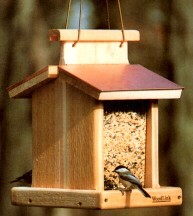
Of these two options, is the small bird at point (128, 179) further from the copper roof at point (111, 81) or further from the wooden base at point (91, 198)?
the copper roof at point (111, 81)

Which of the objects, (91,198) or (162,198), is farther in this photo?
(162,198)

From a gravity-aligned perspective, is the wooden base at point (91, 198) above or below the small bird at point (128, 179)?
below

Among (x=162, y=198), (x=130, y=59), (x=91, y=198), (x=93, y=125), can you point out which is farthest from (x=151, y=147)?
(x=130, y=59)

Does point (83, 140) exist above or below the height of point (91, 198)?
above

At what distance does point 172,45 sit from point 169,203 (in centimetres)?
372

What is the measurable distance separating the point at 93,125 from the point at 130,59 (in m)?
3.58

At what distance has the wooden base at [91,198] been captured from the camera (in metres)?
7.55

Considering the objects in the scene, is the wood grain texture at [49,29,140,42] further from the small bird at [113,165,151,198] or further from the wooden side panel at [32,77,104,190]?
the small bird at [113,165,151,198]

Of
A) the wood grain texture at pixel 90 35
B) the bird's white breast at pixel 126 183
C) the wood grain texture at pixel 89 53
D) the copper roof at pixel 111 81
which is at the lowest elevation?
→ the bird's white breast at pixel 126 183

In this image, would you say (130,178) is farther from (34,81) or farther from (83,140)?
(34,81)

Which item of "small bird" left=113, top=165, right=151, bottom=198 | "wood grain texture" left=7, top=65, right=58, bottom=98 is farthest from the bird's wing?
"wood grain texture" left=7, top=65, right=58, bottom=98

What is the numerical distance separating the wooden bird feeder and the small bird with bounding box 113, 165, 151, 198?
47 mm

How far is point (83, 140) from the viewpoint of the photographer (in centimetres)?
770

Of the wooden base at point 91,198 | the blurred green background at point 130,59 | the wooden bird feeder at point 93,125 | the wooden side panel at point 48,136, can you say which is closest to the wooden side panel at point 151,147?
the wooden bird feeder at point 93,125
